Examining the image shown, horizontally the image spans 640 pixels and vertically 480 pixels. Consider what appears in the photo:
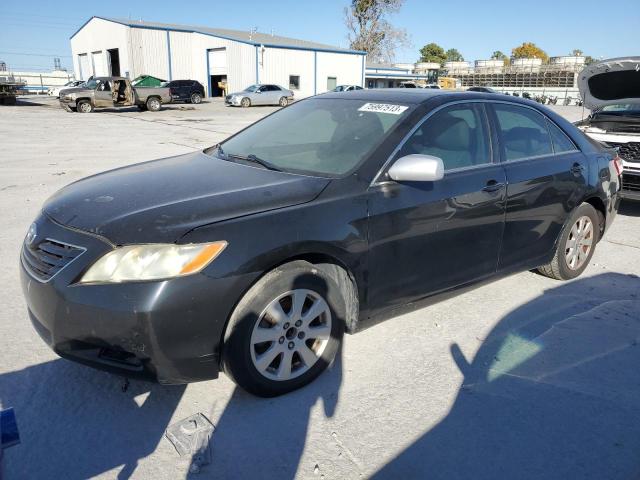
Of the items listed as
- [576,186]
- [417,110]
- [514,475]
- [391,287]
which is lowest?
[514,475]

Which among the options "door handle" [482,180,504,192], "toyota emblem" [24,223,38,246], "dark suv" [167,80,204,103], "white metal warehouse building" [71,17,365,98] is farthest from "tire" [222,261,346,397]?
"white metal warehouse building" [71,17,365,98]

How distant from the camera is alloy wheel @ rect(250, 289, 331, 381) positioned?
8.69 ft

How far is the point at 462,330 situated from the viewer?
361cm

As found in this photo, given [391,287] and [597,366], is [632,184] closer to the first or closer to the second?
[597,366]

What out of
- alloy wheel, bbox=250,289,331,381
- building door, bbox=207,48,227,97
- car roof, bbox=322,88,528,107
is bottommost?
alloy wheel, bbox=250,289,331,381

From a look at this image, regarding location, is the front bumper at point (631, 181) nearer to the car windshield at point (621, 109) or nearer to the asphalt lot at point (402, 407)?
the car windshield at point (621, 109)

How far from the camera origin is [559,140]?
4.27m

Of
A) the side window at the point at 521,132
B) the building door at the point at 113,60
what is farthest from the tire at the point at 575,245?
the building door at the point at 113,60

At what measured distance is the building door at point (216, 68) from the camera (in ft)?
141

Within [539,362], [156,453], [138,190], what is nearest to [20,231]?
[138,190]

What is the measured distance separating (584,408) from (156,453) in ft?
7.25

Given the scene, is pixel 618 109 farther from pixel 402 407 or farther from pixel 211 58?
pixel 211 58

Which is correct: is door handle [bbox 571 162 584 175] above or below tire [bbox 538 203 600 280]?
above

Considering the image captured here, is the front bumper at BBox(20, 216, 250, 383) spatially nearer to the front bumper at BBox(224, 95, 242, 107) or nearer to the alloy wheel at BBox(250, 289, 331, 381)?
the alloy wheel at BBox(250, 289, 331, 381)
